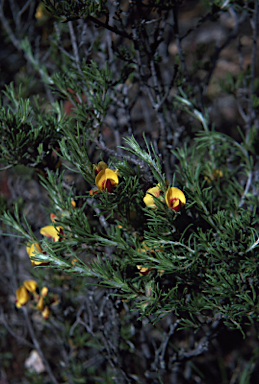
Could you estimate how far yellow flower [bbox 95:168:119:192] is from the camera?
48cm

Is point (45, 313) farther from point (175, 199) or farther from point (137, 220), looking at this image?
point (175, 199)

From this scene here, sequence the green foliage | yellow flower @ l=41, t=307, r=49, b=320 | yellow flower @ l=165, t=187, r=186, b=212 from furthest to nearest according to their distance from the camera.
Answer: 1. yellow flower @ l=41, t=307, r=49, b=320
2. the green foliage
3. yellow flower @ l=165, t=187, r=186, b=212

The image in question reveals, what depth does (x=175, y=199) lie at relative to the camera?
18.8 inches

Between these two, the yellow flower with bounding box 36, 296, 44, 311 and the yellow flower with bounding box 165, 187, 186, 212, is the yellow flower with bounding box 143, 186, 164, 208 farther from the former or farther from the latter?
the yellow flower with bounding box 36, 296, 44, 311

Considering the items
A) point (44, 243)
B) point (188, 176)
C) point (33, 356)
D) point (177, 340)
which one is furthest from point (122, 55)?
point (33, 356)

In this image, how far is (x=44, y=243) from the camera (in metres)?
0.52

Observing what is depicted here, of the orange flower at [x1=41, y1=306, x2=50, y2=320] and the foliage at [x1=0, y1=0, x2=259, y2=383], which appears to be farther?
the orange flower at [x1=41, y1=306, x2=50, y2=320]

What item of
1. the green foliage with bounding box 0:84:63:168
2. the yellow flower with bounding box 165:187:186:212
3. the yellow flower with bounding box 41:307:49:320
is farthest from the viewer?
the yellow flower with bounding box 41:307:49:320

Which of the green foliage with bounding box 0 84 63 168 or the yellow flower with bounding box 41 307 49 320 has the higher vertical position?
the green foliage with bounding box 0 84 63 168

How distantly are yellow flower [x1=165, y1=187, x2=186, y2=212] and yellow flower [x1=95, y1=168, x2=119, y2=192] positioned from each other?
0.10m

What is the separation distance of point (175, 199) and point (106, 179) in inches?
5.1

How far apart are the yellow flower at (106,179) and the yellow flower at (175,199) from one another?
97mm

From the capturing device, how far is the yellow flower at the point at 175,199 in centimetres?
47

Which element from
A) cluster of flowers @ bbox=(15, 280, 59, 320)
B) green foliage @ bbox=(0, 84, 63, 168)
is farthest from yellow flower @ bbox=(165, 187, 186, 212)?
cluster of flowers @ bbox=(15, 280, 59, 320)
